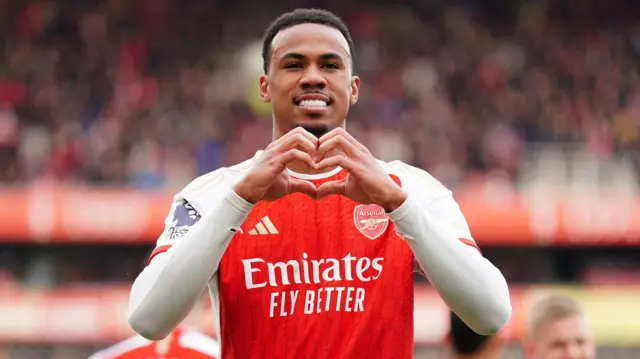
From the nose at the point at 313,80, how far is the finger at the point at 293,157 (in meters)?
0.31

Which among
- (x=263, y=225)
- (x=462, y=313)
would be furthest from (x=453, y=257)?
(x=263, y=225)

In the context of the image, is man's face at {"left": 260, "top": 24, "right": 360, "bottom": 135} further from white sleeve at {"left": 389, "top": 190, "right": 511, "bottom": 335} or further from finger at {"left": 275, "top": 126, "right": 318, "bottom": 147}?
white sleeve at {"left": 389, "top": 190, "right": 511, "bottom": 335}

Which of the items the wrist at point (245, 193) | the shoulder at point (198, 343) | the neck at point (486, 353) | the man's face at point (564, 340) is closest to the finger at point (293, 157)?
the wrist at point (245, 193)

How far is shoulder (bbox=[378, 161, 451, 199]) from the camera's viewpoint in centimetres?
354

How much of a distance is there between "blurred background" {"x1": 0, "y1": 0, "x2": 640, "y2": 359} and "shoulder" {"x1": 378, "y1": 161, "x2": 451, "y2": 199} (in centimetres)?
1012

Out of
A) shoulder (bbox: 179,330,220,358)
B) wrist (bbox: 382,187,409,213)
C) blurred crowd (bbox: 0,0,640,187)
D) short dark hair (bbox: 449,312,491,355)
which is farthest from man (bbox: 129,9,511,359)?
blurred crowd (bbox: 0,0,640,187)

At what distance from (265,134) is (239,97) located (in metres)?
1.63

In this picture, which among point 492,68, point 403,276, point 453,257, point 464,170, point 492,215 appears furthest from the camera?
point 492,68

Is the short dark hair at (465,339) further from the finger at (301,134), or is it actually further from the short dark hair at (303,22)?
the finger at (301,134)

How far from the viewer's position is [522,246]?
15.9 metres

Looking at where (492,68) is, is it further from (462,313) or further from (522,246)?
(462,313)

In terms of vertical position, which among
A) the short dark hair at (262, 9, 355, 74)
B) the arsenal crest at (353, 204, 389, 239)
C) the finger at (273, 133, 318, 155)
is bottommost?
the arsenal crest at (353, 204, 389, 239)

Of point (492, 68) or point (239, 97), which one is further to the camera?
point (492, 68)

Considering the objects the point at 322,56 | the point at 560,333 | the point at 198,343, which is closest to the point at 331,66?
the point at 322,56
